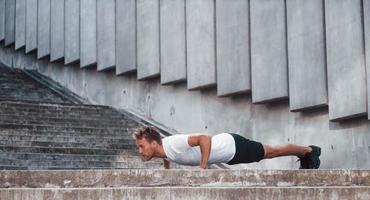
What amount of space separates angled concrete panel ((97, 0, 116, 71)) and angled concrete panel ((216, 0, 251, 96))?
12.1 ft

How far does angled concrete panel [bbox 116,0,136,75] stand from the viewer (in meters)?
15.7

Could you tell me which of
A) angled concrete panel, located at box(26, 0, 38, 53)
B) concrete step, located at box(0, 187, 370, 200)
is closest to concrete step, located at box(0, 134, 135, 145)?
concrete step, located at box(0, 187, 370, 200)

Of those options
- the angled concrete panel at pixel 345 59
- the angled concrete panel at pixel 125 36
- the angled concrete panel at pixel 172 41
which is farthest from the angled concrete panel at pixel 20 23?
the angled concrete panel at pixel 345 59

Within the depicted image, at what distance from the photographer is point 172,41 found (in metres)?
14.5

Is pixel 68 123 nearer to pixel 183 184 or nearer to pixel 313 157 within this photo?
pixel 313 157

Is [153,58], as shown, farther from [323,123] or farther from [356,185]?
[356,185]

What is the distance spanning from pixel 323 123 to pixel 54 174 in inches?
249

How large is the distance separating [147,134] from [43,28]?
1358 cm

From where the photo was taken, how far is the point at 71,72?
61.8 feet

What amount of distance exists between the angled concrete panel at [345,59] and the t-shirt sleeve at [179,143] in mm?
4412

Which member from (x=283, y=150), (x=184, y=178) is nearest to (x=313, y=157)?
(x=283, y=150)

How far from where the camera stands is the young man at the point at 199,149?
6688 millimetres

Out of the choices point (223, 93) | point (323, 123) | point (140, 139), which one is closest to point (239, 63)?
point (223, 93)

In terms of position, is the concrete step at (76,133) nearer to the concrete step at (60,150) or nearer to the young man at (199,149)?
the concrete step at (60,150)
